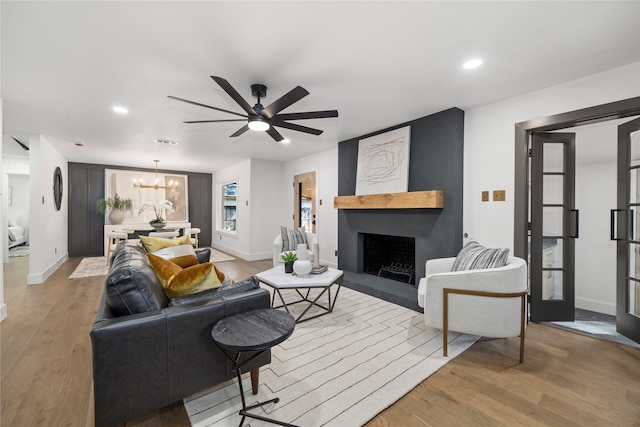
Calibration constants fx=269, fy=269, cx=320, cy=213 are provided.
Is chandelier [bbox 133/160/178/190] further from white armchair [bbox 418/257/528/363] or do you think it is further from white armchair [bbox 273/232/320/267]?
white armchair [bbox 418/257/528/363]

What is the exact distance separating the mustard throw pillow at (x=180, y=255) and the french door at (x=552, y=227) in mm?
3533

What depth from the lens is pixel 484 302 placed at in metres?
2.15

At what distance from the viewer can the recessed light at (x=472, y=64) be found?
88.4 inches

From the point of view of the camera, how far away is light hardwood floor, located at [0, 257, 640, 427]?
156 centimetres

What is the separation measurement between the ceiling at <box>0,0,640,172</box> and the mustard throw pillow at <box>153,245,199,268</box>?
1.65 metres

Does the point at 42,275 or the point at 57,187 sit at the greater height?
the point at 57,187

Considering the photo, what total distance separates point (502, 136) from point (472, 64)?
112 cm

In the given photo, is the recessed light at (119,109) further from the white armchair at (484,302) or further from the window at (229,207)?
the window at (229,207)

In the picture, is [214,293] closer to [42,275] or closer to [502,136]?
[502,136]

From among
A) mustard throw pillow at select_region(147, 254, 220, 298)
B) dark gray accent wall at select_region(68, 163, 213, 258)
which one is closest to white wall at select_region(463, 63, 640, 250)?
mustard throw pillow at select_region(147, 254, 220, 298)

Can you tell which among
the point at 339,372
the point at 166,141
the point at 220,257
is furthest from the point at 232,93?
the point at 220,257

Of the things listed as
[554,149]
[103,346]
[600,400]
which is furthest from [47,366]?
[554,149]

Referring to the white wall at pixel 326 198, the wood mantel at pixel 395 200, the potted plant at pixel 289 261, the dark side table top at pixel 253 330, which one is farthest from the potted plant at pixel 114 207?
the dark side table top at pixel 253 330

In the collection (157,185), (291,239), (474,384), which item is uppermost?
(157,185)
